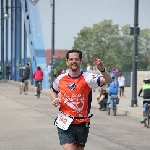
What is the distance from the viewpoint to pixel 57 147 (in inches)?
526

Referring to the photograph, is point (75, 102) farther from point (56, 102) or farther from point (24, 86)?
point (24, 86)

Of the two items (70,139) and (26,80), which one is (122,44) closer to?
(26,80)

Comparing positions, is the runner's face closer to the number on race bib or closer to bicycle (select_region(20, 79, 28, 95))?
the number on race bib

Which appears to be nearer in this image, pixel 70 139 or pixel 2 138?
pixel 70 139

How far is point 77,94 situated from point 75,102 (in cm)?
10

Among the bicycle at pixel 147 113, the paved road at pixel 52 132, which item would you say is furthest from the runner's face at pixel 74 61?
the bicycle at pixel 147 113

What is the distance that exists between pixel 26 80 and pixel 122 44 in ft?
283

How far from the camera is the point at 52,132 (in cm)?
1644

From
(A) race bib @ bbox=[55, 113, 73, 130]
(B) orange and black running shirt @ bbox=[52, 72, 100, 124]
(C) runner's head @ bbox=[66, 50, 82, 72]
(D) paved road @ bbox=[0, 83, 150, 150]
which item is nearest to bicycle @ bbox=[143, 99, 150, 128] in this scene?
(D) paved road @ bbox=[0, 83, 150, 150]

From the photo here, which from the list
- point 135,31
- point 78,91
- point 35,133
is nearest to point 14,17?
point 135,31

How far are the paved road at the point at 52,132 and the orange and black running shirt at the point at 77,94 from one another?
487 cm

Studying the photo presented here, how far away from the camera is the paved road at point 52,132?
13758mm

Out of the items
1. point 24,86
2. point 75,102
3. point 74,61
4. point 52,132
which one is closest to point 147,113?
point 52,132

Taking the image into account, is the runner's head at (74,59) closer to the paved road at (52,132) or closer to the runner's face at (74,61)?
the runner's face at (74,61)
